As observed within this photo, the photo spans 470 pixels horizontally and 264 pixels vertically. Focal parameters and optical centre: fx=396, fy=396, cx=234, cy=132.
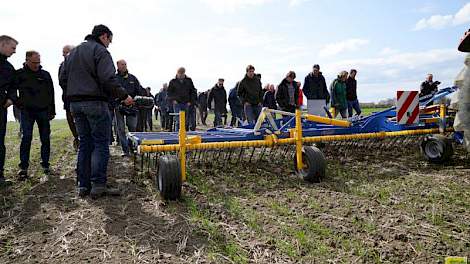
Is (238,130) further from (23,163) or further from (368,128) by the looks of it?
(23,163)

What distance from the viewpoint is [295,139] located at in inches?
219

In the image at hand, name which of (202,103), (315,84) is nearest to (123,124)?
(315,84)

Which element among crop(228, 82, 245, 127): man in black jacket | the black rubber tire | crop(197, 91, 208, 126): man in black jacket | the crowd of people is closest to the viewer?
the crowd of people

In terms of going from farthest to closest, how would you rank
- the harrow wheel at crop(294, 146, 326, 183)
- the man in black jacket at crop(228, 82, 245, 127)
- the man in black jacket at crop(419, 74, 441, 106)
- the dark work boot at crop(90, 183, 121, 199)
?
the man in black jacket at crop(228, 82, 245, 127)
the man in black jacket at crop(419, 74, 441, 106)
the harrow wheel at crop(294, 146, 326, 183)
the dark work boot at crop(90, 183, 121, 199)

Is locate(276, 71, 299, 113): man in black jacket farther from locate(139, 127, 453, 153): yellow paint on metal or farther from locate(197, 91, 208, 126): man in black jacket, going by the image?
locate(197, 91, 208, 126): man in black jacket

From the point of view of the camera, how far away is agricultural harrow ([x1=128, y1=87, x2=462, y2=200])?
15.9ft

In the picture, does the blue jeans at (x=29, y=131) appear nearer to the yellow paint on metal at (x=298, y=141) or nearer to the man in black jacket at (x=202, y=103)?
the yellow paint on metal at (x=298, y=141)

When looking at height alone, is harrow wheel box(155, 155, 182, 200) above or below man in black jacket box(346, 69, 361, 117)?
below

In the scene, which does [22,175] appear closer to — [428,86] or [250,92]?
[250,92]

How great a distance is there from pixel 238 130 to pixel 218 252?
3.98 metres

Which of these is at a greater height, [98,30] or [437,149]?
Answer: [98,30]

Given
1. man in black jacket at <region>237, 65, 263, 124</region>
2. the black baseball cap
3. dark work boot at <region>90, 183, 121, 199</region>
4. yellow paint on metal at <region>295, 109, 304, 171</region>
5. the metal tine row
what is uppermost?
the black baseball cap

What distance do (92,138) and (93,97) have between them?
1.82ft

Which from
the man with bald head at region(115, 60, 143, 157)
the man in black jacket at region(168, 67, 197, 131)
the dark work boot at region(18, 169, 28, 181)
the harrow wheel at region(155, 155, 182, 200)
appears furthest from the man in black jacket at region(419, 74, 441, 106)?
the dark work boot at region(18, 169, 28, 181)
